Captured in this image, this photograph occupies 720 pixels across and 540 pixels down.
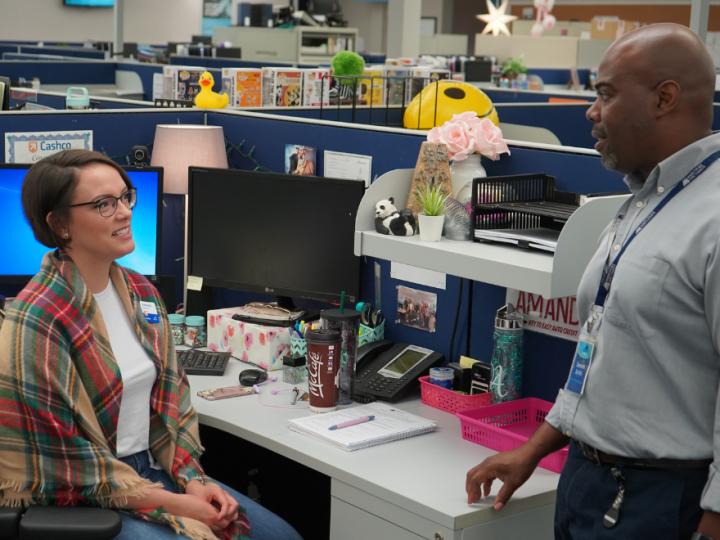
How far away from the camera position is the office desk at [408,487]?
1894mm

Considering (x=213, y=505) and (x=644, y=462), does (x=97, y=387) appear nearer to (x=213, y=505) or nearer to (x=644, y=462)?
(x=213, y=505)

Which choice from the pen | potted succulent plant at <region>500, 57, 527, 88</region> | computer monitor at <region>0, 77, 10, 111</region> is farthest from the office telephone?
potted succulent plant at <region>500, 57, 527, 88</region>

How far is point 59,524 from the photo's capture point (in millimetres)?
1787

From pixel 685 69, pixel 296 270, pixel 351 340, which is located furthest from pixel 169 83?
pixel 685 69

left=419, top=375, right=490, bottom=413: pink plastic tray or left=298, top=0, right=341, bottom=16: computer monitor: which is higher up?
left=298, top=0, right=341, bottom=16: computer monitor

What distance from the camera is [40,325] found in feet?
6.15

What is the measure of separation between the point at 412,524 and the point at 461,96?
190 centimetres

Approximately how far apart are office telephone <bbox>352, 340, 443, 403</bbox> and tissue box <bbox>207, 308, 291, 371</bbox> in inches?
9.0

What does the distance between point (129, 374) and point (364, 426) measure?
0.53 metres

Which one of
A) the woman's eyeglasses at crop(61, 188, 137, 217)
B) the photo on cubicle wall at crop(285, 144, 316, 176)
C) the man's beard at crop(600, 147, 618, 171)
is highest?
the man's beard at crop(600, 147, 618, 171)

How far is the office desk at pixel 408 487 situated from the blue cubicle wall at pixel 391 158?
0.91 ft

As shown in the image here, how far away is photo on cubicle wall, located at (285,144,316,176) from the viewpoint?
2.98 meters

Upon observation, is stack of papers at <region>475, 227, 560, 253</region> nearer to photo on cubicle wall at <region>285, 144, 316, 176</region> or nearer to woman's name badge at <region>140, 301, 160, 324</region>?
woman's name badge at <region>140, 301, 160, 324</region>

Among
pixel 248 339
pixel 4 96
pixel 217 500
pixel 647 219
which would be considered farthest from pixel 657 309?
pixel 4 96
